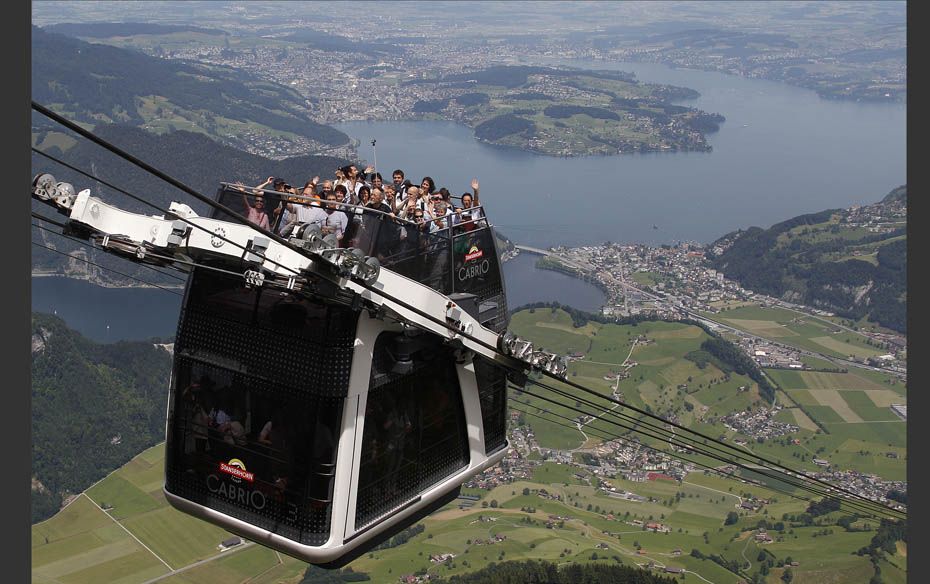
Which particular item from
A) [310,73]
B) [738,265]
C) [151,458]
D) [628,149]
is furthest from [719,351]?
[310,73]

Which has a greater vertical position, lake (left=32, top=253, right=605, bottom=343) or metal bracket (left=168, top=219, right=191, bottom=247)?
metal bracket (left=168, top=219, right=191, bottom=247)

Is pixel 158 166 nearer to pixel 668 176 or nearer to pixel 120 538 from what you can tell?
pixel 668 176

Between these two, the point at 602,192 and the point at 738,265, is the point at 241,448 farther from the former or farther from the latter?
the point at 602,192

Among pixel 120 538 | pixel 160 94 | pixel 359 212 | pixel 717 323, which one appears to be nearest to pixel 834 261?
pixel 717 323

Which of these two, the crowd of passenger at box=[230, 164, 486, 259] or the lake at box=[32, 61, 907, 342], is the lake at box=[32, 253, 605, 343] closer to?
the lake at box=[32, 61, 907, 342]

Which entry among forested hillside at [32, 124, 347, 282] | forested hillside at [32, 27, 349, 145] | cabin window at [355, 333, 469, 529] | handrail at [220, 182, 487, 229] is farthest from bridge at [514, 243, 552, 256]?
handrail at [220, 182, 487, 229]

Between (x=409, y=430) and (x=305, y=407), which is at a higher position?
(x=305, y=407)

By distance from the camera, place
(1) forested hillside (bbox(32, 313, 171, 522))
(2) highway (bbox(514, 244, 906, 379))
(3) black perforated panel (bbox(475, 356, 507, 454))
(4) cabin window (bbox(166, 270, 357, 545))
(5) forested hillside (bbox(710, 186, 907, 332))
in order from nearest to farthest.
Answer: (4) cabin window (bbox(166, 270, 357, 545)) → (3) black perforated panel (bbox(475, 356, 507, 454)) → (1) forested hillside (bbox(32, 313, 171, 522)) → (2) highway (bbox(514, 244, 906, 379)) → (5) forested hillside (bbox(710, 186, 907, 332))
